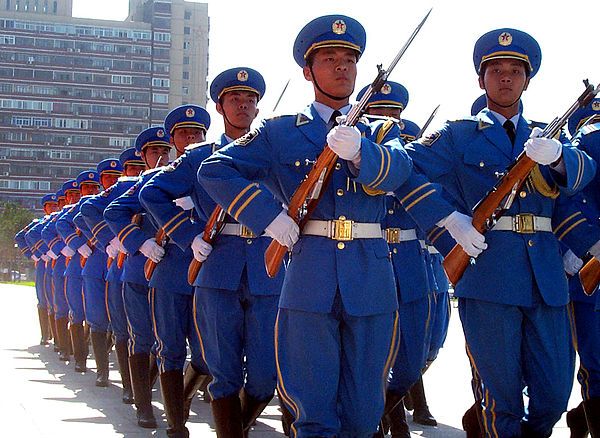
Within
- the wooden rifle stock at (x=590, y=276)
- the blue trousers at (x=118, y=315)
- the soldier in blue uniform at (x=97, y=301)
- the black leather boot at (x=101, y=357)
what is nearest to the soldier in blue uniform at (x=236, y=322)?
the wooden rifle stock at (x=590, y=276)

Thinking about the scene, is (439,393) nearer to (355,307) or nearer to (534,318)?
(534,318)

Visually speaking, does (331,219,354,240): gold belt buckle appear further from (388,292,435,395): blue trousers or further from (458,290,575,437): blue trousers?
(388,292,435,395): blue trousers

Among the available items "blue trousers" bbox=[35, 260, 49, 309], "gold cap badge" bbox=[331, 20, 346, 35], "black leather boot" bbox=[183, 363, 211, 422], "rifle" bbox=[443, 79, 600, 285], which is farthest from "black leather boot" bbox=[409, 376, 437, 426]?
"blue trousers" bbox=[35, 260, 49, 309]

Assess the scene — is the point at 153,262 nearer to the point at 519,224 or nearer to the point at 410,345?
the point at 410,345

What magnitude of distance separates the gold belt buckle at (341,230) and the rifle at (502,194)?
0.74 meters

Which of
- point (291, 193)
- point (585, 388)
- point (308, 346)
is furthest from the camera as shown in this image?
point (585, 388)

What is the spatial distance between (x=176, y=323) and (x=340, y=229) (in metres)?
2.50

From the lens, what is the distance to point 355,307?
13.4ft

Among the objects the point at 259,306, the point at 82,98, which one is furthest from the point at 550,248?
the point at 82,98

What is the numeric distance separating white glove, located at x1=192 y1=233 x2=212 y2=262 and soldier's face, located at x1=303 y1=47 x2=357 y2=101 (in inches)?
63.4

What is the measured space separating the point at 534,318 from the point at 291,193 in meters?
1.35

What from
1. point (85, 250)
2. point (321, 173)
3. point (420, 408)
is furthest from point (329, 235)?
point (85, 250)

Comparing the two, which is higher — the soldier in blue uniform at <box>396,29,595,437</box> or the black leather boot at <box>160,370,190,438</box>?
the soldier in blue uniform at <box>396,29,595,437</box>

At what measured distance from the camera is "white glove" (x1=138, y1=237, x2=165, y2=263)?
6656 mm
